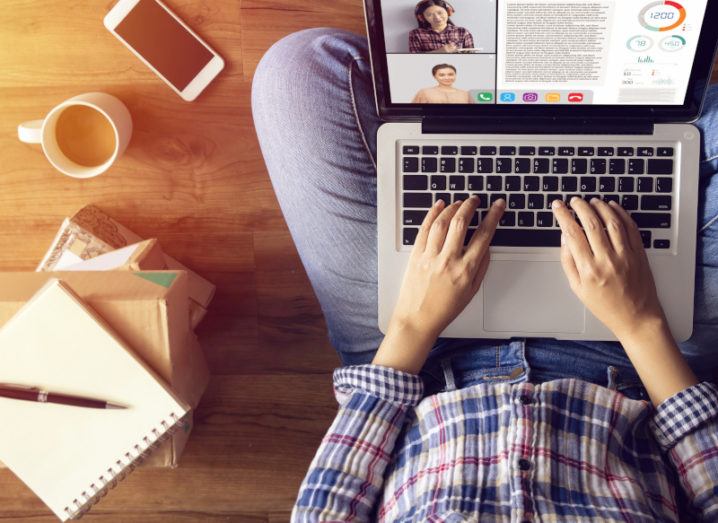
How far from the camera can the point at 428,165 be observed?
2.60ft

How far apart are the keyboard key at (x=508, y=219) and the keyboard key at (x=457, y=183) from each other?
0.06 meters

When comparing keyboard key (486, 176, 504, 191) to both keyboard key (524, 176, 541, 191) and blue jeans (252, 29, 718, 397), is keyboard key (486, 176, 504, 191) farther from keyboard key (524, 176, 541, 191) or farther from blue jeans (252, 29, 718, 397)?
blue jeans (252, 29, 718, 397)

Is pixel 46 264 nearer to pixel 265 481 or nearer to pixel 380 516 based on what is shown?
pixel 265 481

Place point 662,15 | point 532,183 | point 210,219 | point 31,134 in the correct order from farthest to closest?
point 210,219 < point 31,134 < point 532,183 < point 662,15

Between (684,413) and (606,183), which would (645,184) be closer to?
(606,183)

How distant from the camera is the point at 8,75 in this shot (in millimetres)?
1025

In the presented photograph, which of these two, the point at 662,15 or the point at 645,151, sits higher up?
the point at 662,15

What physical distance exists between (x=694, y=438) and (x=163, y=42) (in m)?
0.89

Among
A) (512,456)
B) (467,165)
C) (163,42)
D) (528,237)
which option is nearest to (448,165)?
(467,165)

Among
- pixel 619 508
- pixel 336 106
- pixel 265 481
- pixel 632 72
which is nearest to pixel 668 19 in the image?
pixel 632 72

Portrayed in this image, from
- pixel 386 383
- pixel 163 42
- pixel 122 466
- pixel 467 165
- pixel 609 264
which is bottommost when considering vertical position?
pixel 122 466

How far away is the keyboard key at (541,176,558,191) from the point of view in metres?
0.78

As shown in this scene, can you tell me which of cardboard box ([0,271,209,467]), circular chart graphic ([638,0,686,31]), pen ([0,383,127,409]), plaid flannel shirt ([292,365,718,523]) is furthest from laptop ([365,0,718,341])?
pen ([0,383,127,409])

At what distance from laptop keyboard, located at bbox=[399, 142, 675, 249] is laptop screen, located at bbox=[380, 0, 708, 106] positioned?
60mm
